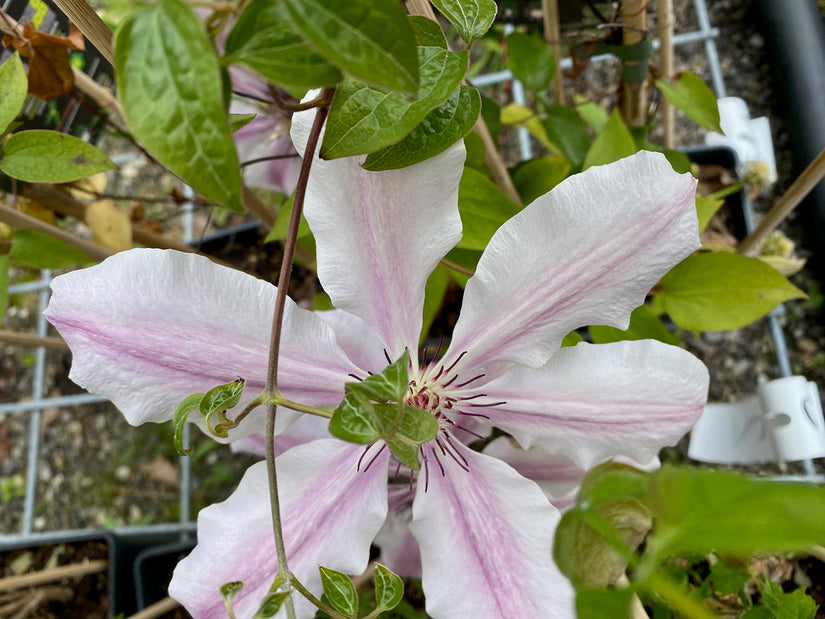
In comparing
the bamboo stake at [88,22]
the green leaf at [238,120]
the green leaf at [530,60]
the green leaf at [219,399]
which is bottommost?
the green leaf at [219,399]

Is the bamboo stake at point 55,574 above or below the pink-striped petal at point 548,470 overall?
below

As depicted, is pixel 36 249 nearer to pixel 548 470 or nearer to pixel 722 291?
pixel 548 470

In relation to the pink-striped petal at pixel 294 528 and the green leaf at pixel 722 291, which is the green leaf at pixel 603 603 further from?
the green leaf at pixel 722 291

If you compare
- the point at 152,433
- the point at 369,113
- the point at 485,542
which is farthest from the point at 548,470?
the point at 152,433

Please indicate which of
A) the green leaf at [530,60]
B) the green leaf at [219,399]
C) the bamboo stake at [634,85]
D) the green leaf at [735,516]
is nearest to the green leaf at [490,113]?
the green leaf at [530,60]

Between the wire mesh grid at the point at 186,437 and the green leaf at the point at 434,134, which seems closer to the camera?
the green leaf at the point at 434,134

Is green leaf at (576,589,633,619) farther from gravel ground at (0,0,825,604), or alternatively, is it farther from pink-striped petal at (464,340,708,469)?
gravel ground at (0,0,825,604)

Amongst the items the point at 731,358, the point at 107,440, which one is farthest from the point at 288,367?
the point at 107,440
